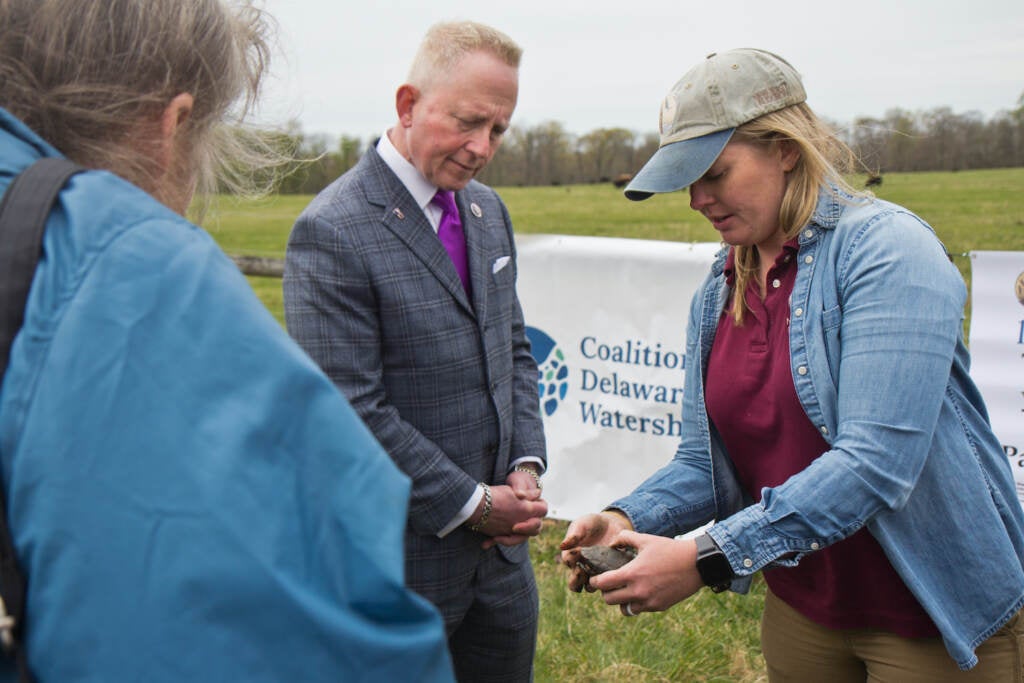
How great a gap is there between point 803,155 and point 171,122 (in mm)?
1383

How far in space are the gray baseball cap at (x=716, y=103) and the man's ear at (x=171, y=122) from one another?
3.60 ft

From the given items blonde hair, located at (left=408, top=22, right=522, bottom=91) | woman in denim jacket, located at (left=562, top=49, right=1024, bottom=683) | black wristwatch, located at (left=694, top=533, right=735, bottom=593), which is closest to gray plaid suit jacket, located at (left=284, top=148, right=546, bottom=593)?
blonde hair, located at (left=408, top=22, right=522, bottom=91)

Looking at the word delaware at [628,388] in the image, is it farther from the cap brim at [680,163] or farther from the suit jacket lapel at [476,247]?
the cap brim at [680,163]

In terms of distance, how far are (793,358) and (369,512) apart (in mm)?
1279

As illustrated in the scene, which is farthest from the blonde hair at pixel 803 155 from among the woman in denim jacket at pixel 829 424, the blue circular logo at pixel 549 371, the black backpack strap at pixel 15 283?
the blue circular logo at pixel 549 371

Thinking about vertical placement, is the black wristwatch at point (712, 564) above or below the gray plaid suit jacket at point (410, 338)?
below

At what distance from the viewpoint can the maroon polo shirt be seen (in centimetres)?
204

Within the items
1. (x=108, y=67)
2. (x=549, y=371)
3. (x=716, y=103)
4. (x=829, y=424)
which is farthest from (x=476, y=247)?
(x=549, y=371)

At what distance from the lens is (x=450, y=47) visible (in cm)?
264

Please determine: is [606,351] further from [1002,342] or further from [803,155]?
[803,155]

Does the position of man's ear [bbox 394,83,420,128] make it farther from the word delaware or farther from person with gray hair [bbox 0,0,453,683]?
the word delaware

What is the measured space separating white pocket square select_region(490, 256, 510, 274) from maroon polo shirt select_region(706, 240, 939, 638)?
79cm

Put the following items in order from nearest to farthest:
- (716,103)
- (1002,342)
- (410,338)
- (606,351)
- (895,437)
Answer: (895,437) < (716,103) < (410,338) < (1002,342) < (606,351)

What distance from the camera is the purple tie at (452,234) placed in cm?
274
